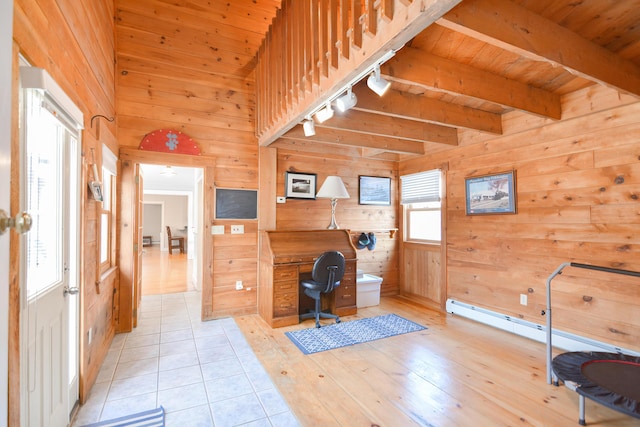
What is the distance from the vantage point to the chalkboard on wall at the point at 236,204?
3828 mm

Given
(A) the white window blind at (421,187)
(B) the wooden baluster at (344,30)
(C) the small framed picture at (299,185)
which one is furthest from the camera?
(A) the white window blind at (421,187)

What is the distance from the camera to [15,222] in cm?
77

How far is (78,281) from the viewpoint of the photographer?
2.04m

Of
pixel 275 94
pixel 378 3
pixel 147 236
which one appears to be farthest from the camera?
pixel 147 236

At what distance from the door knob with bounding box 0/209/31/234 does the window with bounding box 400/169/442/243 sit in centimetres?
430

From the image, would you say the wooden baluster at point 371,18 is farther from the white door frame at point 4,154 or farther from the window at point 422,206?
the window at point 422,206

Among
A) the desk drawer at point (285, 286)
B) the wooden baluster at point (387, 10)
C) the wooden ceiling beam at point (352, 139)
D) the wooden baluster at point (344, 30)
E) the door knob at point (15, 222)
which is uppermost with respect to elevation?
the wooden baluster at point (344, 30)

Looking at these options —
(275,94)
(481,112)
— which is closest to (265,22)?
(275,94)

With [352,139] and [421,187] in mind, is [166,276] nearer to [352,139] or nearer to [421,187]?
[352,139]

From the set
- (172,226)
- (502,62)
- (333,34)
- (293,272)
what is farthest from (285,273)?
(172,226)

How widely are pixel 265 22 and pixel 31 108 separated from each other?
3.51m

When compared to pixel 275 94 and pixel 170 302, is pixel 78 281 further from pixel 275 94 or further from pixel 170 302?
pixel 170 302

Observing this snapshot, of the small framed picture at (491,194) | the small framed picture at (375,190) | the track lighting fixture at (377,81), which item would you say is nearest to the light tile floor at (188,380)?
the track lighting fixture at (377,81)

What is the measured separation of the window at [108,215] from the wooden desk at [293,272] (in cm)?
165
